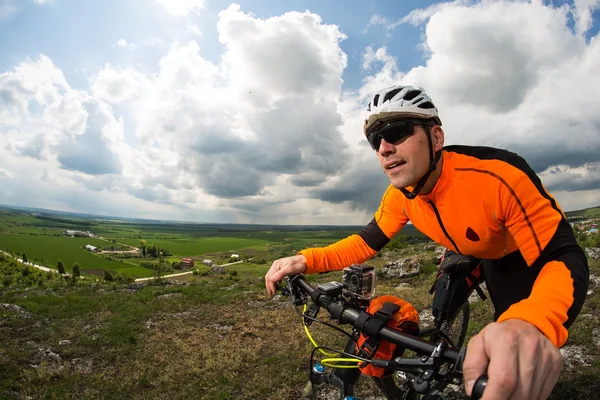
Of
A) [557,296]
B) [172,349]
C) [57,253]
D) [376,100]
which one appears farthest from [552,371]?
[57,253]

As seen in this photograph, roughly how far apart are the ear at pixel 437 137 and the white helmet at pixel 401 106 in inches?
2.4

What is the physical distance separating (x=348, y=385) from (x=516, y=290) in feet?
7.26

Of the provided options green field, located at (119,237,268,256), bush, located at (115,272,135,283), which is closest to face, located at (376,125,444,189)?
bush, located at (115,272,135,283)

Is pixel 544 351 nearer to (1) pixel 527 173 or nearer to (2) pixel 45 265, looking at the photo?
(1) pixel 527 173

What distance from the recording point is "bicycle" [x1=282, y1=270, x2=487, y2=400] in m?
1.64

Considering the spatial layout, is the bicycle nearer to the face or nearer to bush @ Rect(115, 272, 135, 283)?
the face

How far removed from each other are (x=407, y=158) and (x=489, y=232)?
108cm

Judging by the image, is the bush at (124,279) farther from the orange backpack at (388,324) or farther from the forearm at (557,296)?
the forearm at (557,296)

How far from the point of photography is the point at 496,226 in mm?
2709

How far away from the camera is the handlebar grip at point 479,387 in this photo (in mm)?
1192

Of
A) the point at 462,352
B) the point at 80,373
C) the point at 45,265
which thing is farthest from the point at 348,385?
the point at 45,265

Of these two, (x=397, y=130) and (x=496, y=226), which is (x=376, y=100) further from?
(x=496, y=226)

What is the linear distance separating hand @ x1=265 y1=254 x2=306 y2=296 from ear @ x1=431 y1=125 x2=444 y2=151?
178 cm

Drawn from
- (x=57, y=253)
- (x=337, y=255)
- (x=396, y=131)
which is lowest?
(x=57, y=253)
